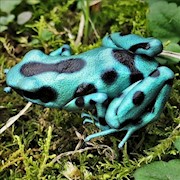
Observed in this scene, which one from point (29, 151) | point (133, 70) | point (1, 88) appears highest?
point (133, 70)

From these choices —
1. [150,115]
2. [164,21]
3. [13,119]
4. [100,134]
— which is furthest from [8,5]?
[150,115]

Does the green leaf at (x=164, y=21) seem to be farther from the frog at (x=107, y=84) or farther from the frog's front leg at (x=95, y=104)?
the frog's front leg at (x=95, y=104)

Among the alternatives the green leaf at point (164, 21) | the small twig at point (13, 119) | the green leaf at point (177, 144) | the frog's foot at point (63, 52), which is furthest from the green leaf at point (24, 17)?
the green leaf at point (177, 144)

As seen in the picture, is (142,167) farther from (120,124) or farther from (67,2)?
(67,2)

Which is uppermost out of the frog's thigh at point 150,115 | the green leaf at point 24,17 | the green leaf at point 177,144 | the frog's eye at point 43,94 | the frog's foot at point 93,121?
the green leaf at point 24,17

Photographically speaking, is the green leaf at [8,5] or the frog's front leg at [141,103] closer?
the frog's front leg at [141,103]

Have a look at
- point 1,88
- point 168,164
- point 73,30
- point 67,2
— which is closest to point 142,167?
point 168,164
